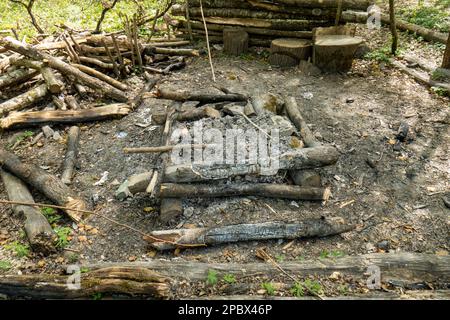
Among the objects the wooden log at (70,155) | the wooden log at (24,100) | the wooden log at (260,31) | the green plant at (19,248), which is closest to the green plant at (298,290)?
the green plant at (19,248)

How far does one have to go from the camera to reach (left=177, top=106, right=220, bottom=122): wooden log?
5621mm

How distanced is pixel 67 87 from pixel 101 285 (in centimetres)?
548

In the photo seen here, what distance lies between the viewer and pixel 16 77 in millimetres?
7516

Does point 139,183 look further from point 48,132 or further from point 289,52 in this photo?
point 289,52

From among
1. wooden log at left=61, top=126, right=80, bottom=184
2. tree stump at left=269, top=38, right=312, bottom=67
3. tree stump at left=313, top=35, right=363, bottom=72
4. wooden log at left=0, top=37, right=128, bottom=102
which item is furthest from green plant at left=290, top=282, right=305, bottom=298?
tree stump at left=269, top=38, right=312, bottom=67

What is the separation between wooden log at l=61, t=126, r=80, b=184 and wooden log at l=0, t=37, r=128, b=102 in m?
1.19

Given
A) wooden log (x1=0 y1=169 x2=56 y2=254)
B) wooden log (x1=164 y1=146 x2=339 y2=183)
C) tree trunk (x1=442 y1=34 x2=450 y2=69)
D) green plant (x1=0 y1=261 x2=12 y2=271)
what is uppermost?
tree trunk (x1=442 y1=34 x2=450 y2=69)

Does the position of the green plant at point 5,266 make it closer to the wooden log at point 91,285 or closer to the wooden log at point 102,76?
the wooden log at point 91,285

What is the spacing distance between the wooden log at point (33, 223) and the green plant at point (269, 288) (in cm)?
250

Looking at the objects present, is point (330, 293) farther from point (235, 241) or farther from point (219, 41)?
point (219, 41)

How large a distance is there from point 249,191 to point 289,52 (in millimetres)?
4803

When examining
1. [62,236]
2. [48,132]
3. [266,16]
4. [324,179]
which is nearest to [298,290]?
[324,179]

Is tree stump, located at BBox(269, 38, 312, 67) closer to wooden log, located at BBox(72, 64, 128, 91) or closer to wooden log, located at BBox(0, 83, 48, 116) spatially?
wooden log, located at BBox(72, 64, 128, 91)

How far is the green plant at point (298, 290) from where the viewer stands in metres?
3.57
